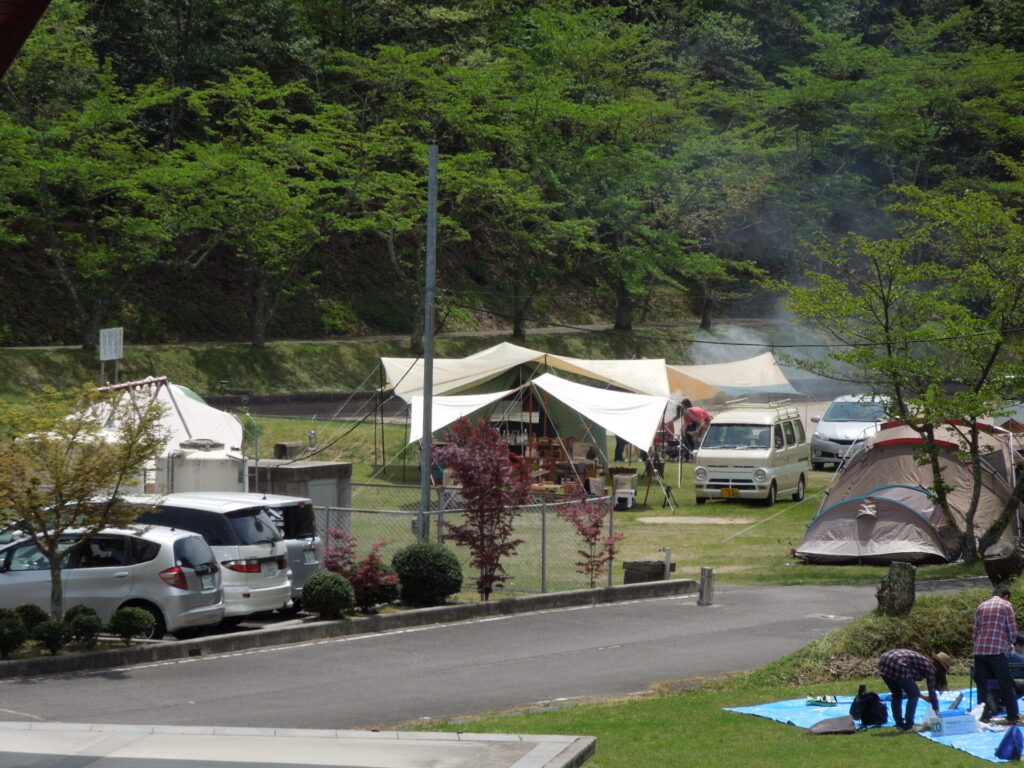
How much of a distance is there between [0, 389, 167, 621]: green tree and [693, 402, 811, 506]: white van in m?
16.6

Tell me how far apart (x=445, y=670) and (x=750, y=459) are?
51.7 feet

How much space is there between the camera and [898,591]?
14.0 metres

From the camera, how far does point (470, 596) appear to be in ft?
65.3

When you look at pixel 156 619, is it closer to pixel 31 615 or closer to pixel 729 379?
pixel 31 615

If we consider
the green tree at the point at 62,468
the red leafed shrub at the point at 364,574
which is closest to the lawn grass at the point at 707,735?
the green tree at the point at 62,468

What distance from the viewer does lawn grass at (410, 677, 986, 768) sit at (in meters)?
9.53

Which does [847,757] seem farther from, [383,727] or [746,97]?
[746,97]

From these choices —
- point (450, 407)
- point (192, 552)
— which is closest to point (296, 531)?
point (192, 552)

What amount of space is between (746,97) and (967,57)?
10.9m

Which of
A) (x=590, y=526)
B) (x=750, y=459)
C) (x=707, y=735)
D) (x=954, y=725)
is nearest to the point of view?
(x=954, y=725)

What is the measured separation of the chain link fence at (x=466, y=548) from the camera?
1980 cm

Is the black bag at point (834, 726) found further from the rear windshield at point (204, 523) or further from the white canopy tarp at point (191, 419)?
the white canopy tarp at point (191, 419)

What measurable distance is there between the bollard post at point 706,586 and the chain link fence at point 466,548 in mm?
1551

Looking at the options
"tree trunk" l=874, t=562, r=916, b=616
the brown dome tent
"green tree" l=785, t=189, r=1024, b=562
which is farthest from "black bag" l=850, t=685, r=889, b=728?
the brown dome tent
